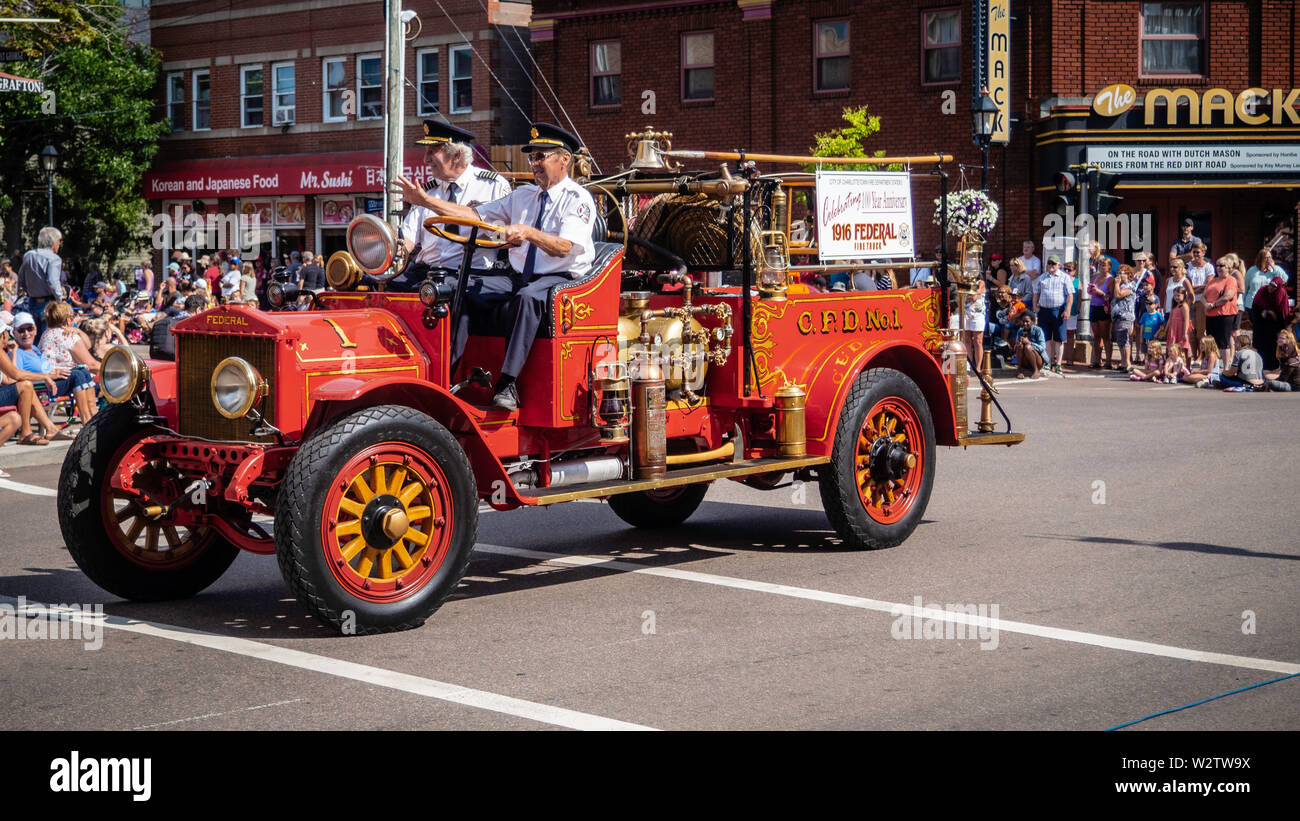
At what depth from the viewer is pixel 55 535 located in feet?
33.5

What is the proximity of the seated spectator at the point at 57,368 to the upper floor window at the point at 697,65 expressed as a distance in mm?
21245

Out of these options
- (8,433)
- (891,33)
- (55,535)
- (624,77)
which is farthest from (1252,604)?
(624,77)

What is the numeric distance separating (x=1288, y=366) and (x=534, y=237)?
51.5 feet

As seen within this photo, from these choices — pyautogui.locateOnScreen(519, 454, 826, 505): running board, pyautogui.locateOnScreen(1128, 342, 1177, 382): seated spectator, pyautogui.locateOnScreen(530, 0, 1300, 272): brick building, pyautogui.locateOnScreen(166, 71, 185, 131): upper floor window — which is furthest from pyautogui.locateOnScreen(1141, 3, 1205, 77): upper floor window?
pyautogui.locateOnScreen(166, 71, 185, 131): upper floor window

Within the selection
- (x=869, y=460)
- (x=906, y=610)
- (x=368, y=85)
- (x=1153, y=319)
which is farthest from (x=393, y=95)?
(x=368, y=85)

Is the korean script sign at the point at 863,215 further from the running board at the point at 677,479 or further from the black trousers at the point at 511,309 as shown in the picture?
the black trousers at the point at 511,309

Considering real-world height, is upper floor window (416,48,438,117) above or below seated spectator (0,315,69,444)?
above

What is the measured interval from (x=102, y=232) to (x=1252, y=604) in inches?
1609

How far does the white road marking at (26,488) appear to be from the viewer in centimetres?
1237

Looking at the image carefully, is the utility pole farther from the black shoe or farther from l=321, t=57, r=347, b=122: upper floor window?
l=321, t=57, r=347, b=122: upper floor window

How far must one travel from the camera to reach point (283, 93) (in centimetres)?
4231

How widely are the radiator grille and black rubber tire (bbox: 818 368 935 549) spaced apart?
3377mm

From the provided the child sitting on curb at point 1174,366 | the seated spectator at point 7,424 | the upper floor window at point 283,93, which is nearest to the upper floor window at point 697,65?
the upper floor window at point 283,93

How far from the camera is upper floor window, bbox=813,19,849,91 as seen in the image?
33.2m
